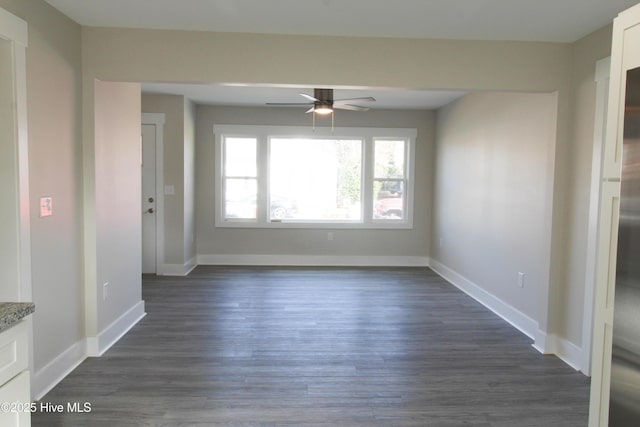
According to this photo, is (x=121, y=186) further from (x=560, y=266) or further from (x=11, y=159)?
(x=560, y=266)

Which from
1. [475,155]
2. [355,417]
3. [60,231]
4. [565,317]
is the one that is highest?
[475,155]

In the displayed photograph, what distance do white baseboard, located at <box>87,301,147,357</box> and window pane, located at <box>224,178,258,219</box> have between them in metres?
2.73

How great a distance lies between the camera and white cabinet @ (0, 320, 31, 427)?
4.27 ft

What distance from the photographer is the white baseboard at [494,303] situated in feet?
12.2

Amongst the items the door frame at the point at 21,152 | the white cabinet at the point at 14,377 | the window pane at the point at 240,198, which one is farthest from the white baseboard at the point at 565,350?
the window pane at the point at 240,198

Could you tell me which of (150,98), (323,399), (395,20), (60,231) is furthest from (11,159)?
(150,98)

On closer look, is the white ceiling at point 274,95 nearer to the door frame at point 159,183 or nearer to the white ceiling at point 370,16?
the door frame at point 159,183

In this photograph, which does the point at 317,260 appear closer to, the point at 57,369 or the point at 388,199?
the point at 388,199

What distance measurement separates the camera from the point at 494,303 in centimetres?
441

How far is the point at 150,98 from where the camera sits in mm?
5734

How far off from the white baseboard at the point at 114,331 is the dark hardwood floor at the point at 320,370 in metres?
0.08

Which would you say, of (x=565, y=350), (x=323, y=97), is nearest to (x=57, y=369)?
(x=323, y=97)

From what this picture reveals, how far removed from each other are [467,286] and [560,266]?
6.21 ft

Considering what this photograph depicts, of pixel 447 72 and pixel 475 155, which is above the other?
pixel 447 72
